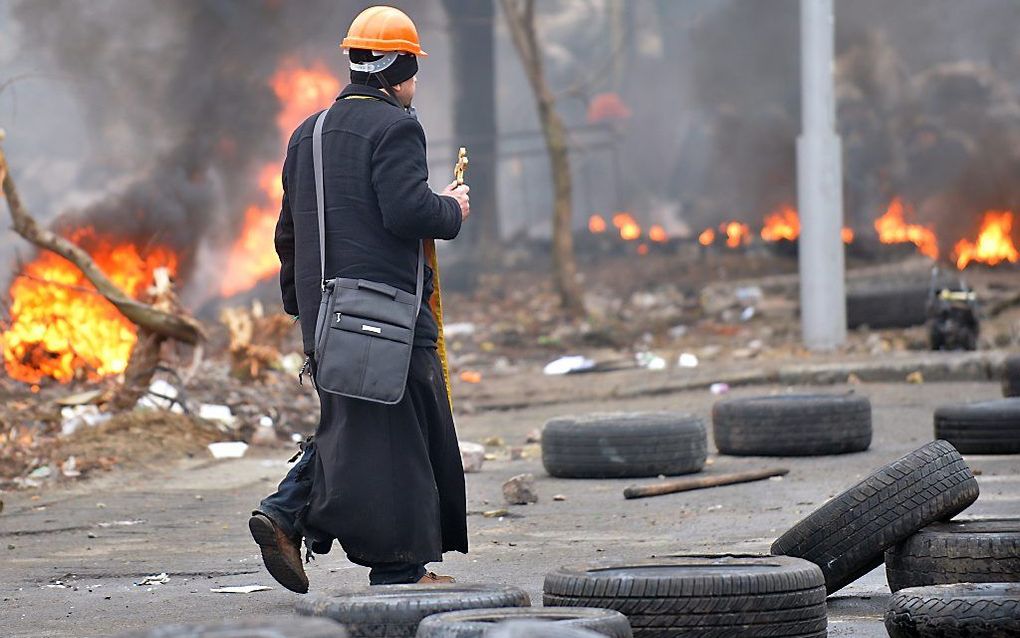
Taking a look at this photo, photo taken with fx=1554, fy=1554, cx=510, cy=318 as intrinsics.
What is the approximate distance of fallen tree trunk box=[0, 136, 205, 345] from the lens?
1048cm

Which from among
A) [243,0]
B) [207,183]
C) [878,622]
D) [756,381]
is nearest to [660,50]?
[243,0]

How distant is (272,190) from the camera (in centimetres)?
1981

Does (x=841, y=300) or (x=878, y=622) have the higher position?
(x=841, y=300)

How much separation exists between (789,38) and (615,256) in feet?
19.1

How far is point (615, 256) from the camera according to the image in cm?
2947

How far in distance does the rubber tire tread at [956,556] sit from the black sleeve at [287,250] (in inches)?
82.8

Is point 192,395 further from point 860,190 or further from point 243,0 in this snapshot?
point 860,190

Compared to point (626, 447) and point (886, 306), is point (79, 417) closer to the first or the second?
point (626, 447)

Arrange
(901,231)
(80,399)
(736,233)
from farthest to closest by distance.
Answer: (736,233)
(901,231)
(80,399)

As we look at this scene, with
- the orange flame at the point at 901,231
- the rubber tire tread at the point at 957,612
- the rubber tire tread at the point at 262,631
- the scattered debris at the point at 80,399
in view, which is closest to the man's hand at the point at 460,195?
the rubber tire tread at the point at 957,612

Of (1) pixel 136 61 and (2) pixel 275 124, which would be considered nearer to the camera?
(1) pixel 136 61

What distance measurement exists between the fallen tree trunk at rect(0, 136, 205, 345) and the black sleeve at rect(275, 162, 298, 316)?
5.50 m

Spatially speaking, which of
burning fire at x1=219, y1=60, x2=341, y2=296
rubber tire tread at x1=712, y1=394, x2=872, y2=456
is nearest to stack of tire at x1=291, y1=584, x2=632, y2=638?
rubber tire tread at x1=712, y1=394, x2=872, y2=456

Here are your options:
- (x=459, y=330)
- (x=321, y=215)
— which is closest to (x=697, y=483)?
(x=321, y=215)
